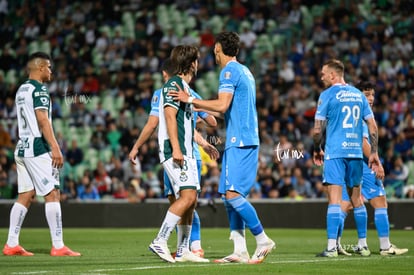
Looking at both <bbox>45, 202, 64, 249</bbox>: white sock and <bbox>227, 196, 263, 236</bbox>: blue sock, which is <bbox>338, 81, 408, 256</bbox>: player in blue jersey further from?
<bbox>45, 202, 64, 249</bbox>: white sock

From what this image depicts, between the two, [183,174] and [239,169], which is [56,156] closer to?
[183,174]

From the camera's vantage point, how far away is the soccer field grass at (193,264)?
9883 mm

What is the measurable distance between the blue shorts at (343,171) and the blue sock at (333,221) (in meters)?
0.31

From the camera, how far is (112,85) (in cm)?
2788

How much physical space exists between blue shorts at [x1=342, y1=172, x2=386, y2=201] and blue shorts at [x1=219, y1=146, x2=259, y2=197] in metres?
3.05

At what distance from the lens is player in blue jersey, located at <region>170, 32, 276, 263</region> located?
10609 millimetres

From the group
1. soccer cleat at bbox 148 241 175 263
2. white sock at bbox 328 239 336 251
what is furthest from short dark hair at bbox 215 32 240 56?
white sock at bbox 328 239 336 251

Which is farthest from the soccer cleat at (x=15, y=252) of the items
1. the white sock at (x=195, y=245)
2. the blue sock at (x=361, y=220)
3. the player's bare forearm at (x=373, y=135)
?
the player's bare forearm at (x=373, y=135)

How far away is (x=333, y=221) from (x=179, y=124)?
8.68 ft

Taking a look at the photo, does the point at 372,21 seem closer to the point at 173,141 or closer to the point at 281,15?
the point at 281,15

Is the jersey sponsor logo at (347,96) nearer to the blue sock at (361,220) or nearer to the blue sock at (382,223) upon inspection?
the blue sock at (361,220)

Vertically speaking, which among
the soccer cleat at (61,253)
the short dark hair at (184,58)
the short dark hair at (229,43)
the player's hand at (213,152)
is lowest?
the soccer cleat at (61,253)

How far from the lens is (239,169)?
10.7 m

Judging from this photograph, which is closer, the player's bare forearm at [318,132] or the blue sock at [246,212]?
the blue sock at [246,212]
